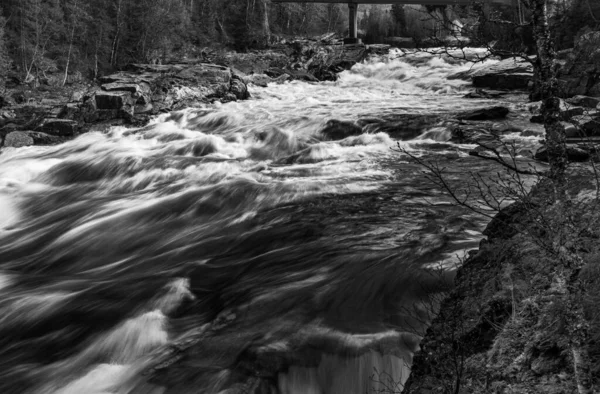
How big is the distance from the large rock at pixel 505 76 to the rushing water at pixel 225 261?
8419 millimetres

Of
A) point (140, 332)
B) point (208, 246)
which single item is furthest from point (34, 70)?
point (140, 332)

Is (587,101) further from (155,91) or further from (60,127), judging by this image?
(60,127)

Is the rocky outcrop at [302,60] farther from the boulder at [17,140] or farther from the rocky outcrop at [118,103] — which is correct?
the boulder at [17,140]

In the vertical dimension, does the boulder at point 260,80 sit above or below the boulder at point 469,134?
above

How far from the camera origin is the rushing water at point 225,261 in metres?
4.21

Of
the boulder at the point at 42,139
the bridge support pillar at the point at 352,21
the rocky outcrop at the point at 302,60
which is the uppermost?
the bridge support pillar at the point at 352,21

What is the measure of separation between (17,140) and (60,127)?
4.45 feet

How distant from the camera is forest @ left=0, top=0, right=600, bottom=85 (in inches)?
896

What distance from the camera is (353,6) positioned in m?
36.2

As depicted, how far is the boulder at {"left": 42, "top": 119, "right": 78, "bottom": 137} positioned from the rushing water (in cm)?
246

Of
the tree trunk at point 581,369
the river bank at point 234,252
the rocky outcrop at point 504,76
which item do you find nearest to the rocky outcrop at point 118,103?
the river bank at point 234,252

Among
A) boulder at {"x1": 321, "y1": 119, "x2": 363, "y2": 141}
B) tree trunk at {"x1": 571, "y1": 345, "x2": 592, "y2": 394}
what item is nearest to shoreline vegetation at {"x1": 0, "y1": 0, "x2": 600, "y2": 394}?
tree trunk at {"x1": 571, "y1": 345, "x2": 592, "y2": 394}

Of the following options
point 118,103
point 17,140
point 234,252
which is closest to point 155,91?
point 118,103

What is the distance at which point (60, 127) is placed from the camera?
1558 centimetres
